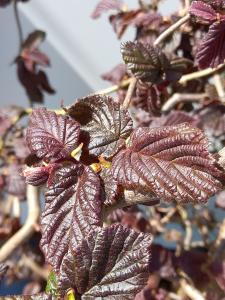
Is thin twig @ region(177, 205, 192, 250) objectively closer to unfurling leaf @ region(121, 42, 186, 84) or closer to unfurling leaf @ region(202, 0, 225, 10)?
unfurling leaf @ region(121, 42, 186, 84)

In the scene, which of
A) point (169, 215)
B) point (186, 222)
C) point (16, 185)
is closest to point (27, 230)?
point (16, 185)

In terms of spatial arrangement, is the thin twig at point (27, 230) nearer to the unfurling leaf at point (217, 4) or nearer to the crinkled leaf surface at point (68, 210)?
the crinkled leaf surface at point (68, 210)

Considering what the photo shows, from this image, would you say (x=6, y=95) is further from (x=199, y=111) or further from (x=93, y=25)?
(x=199, y=111)

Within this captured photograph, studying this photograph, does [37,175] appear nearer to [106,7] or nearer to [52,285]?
[52,285]

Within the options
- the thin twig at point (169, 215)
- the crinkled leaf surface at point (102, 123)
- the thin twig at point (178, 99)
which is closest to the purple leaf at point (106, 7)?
the thin twig at point (178, 99)

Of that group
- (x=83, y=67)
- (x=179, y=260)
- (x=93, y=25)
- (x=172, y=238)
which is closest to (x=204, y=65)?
(x=179, y=260)

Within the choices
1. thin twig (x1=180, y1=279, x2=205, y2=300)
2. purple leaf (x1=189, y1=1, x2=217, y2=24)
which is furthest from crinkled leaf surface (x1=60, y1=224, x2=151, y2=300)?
thin twig (x1=180, y1=279, x2=205, y2=300)
